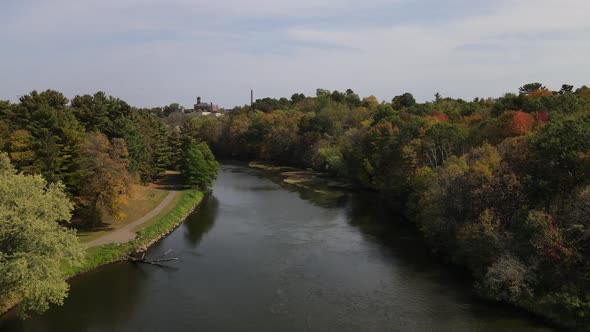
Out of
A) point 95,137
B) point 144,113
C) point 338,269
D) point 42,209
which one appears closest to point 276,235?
point 338,269

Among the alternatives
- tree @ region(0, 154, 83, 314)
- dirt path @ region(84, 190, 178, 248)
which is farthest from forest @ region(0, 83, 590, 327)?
dirt path @ region(84, 190, 178, 248)

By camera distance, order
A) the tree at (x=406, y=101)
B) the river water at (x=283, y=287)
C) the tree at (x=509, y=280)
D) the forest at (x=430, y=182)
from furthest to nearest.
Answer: the tree at (x=406, y=101) < the tree at (x=509, y=280) < the river water at (x=283, y=287) < the forest at (x=430, y=182)

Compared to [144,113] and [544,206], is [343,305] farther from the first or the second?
[144,113]

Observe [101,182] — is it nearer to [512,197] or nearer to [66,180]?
[66,180]

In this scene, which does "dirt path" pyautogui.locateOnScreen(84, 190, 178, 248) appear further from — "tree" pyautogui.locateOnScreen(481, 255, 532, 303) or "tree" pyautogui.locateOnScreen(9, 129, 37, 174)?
"tree" pyautogui.locateOnScreen(481, 255, 532, 303)

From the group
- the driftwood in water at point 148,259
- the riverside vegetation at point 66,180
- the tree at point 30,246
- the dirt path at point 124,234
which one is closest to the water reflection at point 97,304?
the driftwood in water at point 148,259

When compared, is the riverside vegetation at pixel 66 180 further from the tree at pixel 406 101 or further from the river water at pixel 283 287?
the tree at pixel 406 101

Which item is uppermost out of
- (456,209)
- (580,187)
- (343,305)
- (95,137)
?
(95,137)
